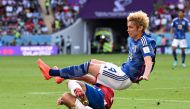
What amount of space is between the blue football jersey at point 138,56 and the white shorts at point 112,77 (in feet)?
0.57

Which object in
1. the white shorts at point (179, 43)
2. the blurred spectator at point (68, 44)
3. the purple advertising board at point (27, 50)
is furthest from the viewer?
the blurred spectator at point (68, 44)

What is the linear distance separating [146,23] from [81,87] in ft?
5.13

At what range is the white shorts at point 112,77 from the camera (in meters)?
10.6

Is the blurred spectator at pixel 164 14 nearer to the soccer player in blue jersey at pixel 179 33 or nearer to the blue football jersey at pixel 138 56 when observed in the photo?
the soccer player in blue jersey at pixel 179 33

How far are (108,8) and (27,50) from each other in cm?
752

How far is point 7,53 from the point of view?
5159cm

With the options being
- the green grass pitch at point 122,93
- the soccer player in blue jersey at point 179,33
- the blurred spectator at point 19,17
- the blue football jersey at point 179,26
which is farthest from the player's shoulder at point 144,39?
the blurred spectator at point 19,17

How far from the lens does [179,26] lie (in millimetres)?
29969

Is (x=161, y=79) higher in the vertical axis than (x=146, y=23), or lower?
lower

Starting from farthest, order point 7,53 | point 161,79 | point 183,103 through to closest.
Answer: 1. point 7,53
2. point 161,79
3. point 183,103

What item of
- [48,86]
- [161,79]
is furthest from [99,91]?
[161,79]

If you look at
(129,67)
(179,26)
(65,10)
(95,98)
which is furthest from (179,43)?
(65,10)

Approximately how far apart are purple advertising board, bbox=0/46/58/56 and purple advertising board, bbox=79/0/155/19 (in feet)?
13.7

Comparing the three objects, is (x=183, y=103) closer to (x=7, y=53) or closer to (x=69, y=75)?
(x=69, y=75)
